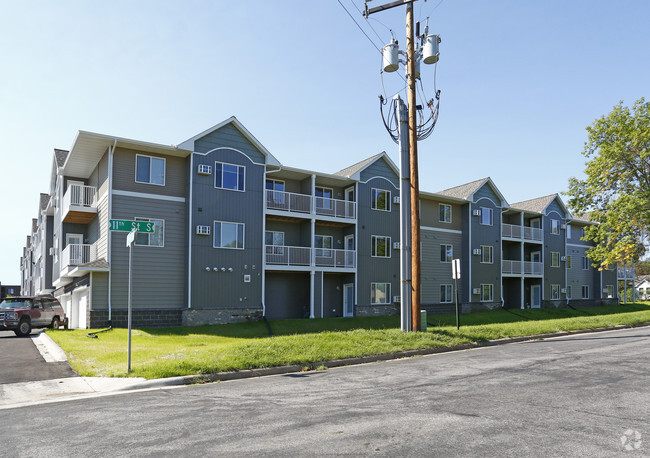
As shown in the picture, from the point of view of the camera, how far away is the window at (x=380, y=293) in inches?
1175

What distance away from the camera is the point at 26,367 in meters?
11.6

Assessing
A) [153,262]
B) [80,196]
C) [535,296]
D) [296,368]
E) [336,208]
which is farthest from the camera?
[535,296]

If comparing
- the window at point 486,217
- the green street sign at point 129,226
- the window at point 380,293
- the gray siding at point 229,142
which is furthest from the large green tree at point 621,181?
the green street sign at point 129,226

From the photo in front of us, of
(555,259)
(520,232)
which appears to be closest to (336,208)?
(520,232)

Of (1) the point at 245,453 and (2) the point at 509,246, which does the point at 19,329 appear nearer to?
(1) the point at 245,453

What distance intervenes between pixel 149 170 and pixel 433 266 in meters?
19.7

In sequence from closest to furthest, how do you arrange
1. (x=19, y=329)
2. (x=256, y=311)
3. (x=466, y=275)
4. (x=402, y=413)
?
(x=402, y=413) → (x=19, y=329) → (x=256, y=311) → (x=466, y=275)

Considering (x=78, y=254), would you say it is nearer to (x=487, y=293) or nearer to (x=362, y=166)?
(x=362, y=166)

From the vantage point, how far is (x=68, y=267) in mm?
23984

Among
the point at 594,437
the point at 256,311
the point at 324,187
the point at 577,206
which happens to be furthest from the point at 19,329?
the point at 577,206

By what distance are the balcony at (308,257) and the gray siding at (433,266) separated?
6.50 meters

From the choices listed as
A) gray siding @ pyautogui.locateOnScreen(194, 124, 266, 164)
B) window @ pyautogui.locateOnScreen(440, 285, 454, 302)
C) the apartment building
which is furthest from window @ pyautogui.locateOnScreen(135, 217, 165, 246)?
window @ pyautogui.locateOnScreen(440, 285, 454, 302)

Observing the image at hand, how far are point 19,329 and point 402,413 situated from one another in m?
19.7

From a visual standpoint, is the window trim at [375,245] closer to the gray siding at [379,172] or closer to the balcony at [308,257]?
the balcony at [308,257]
